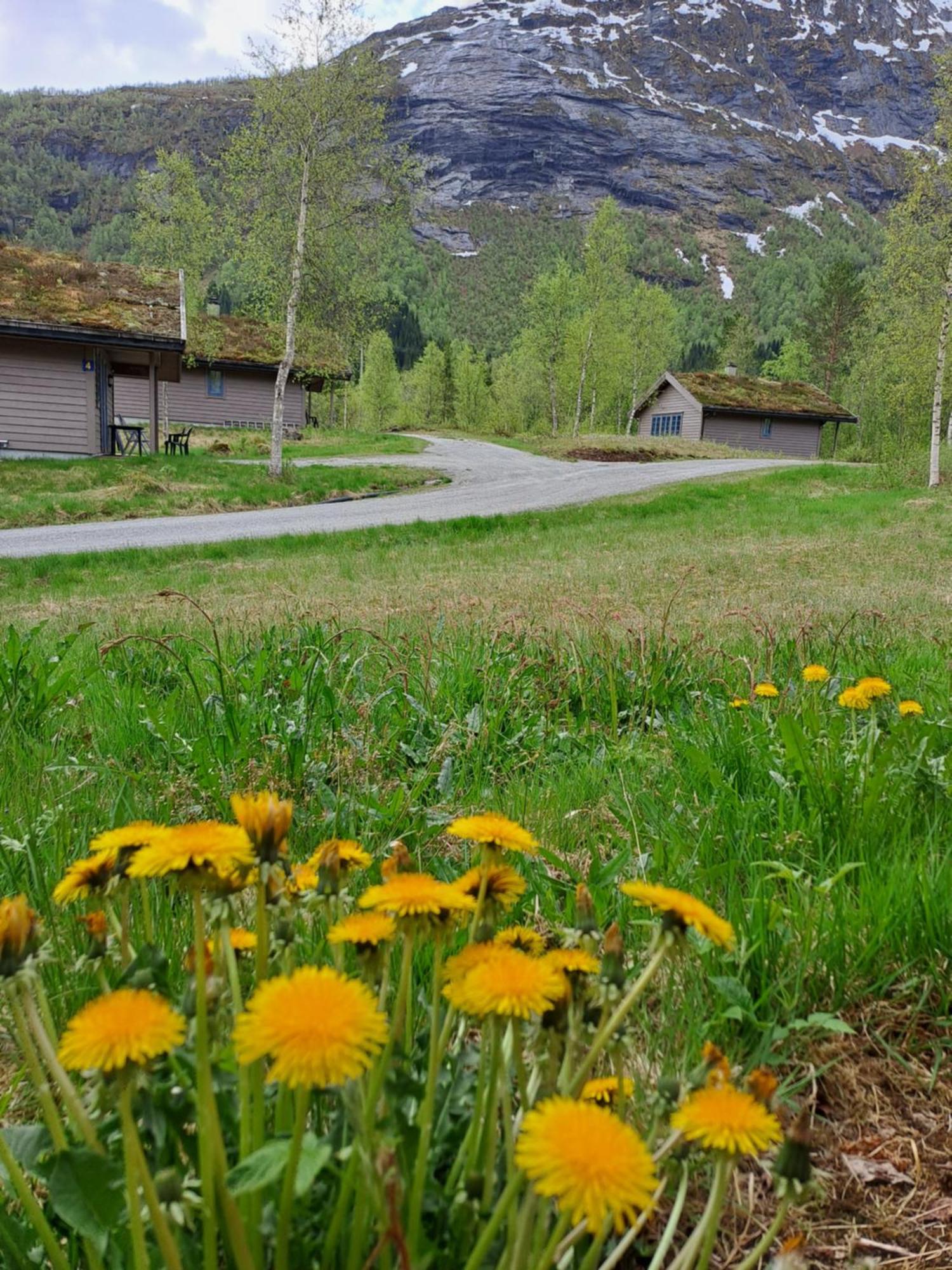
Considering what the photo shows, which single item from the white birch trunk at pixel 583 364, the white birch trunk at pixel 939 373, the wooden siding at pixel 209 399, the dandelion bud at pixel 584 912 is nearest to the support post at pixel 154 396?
the wooden siding at pixel 209 399

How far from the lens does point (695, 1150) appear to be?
0.69m

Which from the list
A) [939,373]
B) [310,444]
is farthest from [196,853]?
[310,444]

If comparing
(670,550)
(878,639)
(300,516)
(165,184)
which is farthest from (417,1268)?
(165,184)

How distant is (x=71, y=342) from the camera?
63.4ft

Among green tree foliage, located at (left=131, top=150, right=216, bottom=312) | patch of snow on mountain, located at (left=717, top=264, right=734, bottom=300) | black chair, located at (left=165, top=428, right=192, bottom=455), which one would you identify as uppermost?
patch of snow on mountain, located at (left=717, top=264, right=734, bottom=300)

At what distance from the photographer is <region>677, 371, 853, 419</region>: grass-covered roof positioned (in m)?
43.9

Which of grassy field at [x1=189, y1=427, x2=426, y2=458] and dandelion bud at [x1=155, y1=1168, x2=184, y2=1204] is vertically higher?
grassy field at [x1=189, y1=427, x2=426, y2=458]

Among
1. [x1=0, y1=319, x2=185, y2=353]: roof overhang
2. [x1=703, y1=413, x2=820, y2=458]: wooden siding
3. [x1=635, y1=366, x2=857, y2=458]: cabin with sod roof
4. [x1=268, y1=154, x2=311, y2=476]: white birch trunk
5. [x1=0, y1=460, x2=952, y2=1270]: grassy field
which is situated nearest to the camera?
[x1=0, y1=460, x2=952, y2=1270]: grassy field

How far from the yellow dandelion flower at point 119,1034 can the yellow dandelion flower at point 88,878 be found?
22 centimetres

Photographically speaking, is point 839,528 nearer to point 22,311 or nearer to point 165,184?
point 22,311

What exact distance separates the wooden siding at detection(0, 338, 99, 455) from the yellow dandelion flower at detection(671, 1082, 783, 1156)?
2332cm

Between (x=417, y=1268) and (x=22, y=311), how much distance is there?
75.1 ft

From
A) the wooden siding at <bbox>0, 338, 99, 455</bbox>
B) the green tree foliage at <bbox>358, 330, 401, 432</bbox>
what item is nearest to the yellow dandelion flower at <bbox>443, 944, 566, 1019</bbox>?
the wooden siding at <bbox>0, 338, 99, 455</bbox>

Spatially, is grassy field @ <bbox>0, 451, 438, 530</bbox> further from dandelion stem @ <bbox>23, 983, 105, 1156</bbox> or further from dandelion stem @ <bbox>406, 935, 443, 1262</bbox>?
dandelion stem @ <bbox>406, 935, 443, 1262</bbox>
